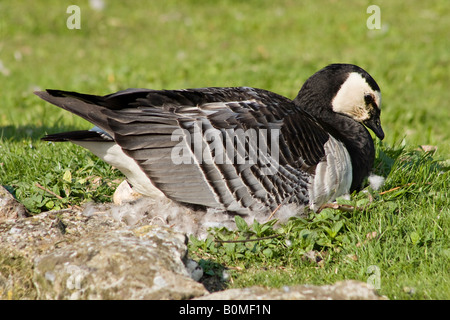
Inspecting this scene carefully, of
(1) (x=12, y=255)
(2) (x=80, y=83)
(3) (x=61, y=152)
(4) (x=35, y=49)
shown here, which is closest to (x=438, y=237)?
(1) (x=12, y=255)

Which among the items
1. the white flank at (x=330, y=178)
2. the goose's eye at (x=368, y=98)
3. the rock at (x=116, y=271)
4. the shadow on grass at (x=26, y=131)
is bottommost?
the rock at (x=116, y=271)

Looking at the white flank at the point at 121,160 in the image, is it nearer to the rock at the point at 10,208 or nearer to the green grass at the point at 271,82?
the green grass at the point at 271,82

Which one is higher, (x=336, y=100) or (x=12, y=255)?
(x=336, y=100)

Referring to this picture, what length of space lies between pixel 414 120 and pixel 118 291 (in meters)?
6.46

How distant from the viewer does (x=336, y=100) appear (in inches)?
197

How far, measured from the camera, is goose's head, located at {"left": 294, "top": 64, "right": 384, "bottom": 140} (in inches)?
194

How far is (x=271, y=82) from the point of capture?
9312 mm

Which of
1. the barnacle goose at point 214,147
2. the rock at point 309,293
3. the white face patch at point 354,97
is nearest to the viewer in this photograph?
the rock at point 309,293

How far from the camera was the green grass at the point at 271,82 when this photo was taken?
4.01 meters

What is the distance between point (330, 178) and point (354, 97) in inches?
37.1

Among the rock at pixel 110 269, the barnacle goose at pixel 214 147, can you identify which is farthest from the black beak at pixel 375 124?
the rock at pixel 110 269

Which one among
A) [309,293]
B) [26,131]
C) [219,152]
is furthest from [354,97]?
[26,131]

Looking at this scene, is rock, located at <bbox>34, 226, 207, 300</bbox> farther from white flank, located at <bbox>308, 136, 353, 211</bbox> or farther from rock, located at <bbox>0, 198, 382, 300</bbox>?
white flank, located at <bbox>308, 136, 353, 211</bbox>
